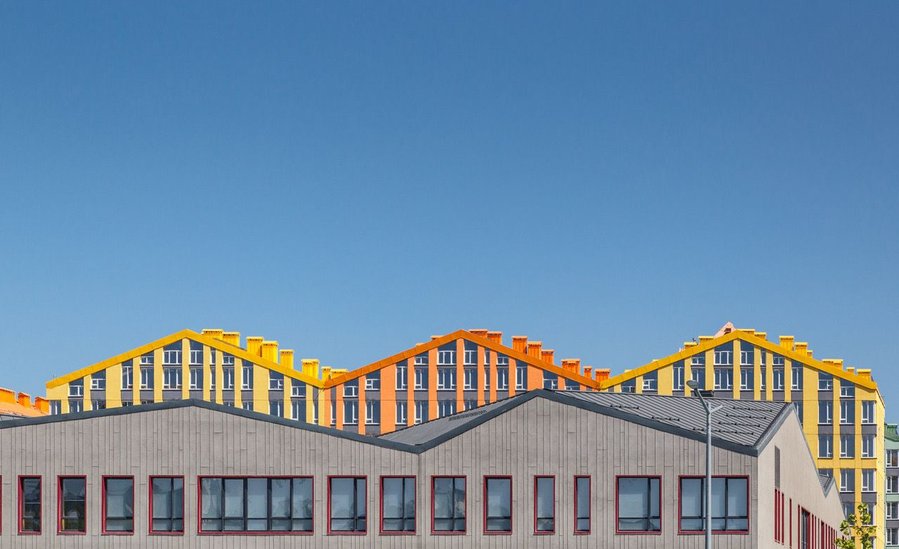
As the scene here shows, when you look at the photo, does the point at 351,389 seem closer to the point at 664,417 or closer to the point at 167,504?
the point at 664,417

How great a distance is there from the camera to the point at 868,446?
500 feet

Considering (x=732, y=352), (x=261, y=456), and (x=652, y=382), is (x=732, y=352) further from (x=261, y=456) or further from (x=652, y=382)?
(x=261, y=456)

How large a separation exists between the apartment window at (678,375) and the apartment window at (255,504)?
8816cm

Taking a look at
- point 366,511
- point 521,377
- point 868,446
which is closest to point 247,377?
point 521,377

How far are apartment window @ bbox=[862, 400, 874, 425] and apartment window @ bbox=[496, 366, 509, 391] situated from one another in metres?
38.0

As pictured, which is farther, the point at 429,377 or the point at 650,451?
the point at 429,377

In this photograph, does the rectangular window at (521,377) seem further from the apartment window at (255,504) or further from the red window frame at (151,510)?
the red window frame at (151,510)

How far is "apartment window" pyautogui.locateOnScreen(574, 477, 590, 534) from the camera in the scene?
6756 cm

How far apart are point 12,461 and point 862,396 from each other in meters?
106

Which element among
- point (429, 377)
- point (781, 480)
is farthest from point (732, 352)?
point (781, 480)

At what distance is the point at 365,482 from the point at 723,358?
88.6m

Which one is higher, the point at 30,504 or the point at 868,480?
the point at 30,504

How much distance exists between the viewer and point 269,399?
149375 millimetres

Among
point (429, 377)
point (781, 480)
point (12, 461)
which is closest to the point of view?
point (12, 461)
